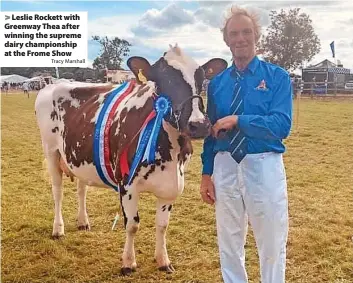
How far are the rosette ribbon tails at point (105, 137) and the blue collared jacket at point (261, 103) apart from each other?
68.1 inches

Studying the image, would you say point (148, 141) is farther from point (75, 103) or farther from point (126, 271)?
point (75, 103)

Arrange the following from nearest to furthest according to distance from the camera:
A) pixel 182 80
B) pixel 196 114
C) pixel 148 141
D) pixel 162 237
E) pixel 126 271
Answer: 1. pixel 196 114
2. pixel 182 80
3. pixel 148 141
4. pixel 126 271
5. pixel 162 237

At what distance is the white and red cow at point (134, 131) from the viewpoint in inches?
140

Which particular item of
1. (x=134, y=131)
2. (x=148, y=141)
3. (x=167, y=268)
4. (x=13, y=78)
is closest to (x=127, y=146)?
(x=134, y=131)

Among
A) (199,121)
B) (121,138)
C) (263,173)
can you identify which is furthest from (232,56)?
(121,138)

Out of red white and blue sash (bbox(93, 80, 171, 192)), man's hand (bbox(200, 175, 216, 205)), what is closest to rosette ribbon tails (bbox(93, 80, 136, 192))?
red white and blue sash (bbox(93, 80, 171, 192))

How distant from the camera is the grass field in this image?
13.9ft

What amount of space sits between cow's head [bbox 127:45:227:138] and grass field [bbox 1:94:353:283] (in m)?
1.57

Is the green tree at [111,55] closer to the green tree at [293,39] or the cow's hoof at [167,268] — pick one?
the green tree at [293,39]

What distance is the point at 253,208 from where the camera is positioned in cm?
292

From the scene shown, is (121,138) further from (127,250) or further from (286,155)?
(286,155)

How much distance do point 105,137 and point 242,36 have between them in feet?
6.55

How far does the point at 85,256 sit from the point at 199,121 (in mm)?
2213

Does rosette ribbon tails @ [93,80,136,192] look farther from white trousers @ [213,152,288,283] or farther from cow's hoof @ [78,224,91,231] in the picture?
white trousers @ [213,152,288,283]
